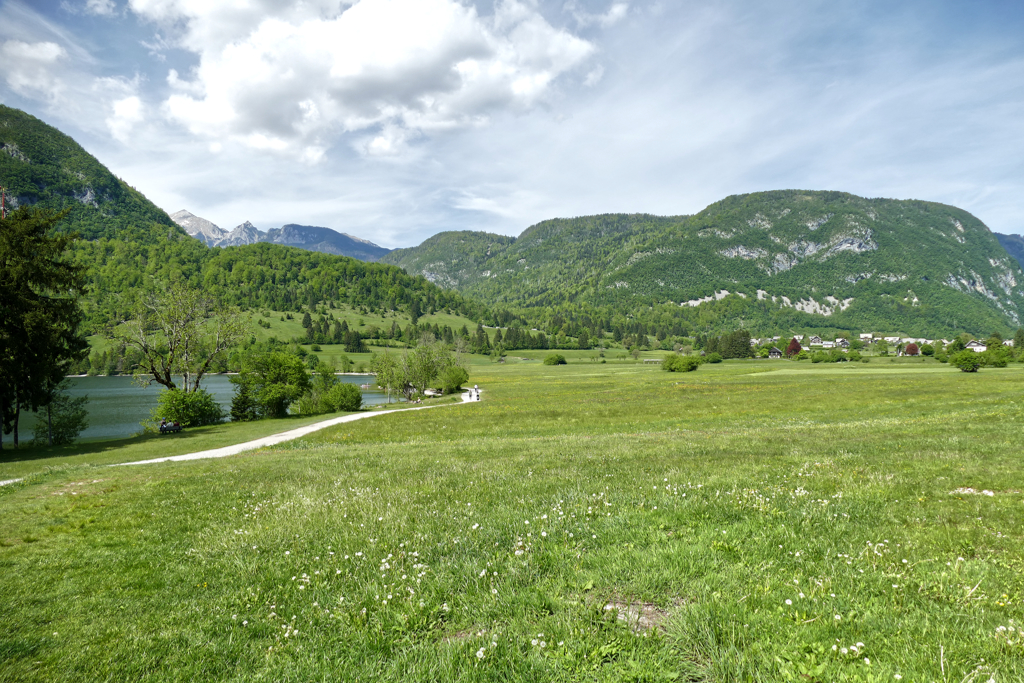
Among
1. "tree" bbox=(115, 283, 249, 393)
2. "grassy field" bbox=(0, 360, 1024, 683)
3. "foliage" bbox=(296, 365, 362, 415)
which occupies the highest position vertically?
"tree" bbox=(115, 283, 249, 393)

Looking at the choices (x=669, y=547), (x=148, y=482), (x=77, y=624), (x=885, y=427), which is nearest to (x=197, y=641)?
(x=77, y=624)

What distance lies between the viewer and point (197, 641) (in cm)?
575

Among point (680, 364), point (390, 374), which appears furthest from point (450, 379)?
point (680, 364)

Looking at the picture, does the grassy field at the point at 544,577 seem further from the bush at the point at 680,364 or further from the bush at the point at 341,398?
the bush at the point at 680,364

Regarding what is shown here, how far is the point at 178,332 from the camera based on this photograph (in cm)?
5447

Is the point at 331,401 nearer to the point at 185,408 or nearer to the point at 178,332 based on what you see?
the point at 185,408

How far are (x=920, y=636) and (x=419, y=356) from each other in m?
99.0

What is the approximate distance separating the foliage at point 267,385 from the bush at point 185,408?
25.6 feet

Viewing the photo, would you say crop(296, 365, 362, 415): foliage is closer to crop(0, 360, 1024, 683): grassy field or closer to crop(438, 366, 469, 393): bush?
crop(438, 366, 469, 393): bush

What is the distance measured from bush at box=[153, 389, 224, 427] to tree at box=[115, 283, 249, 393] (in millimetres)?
1385

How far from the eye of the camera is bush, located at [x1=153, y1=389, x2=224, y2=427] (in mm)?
51031

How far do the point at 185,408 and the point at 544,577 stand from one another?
196 feet

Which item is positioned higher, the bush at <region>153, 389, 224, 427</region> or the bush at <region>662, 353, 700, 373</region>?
the bush at <region>153, 389, 224, 427</region>

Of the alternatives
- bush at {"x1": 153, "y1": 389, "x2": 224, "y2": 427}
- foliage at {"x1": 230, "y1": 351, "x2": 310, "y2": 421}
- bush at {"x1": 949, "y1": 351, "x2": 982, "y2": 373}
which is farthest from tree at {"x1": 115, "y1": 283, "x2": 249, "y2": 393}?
bush at {"x1": 949, "y1": 351, "x2": 982, "y2": 373}
